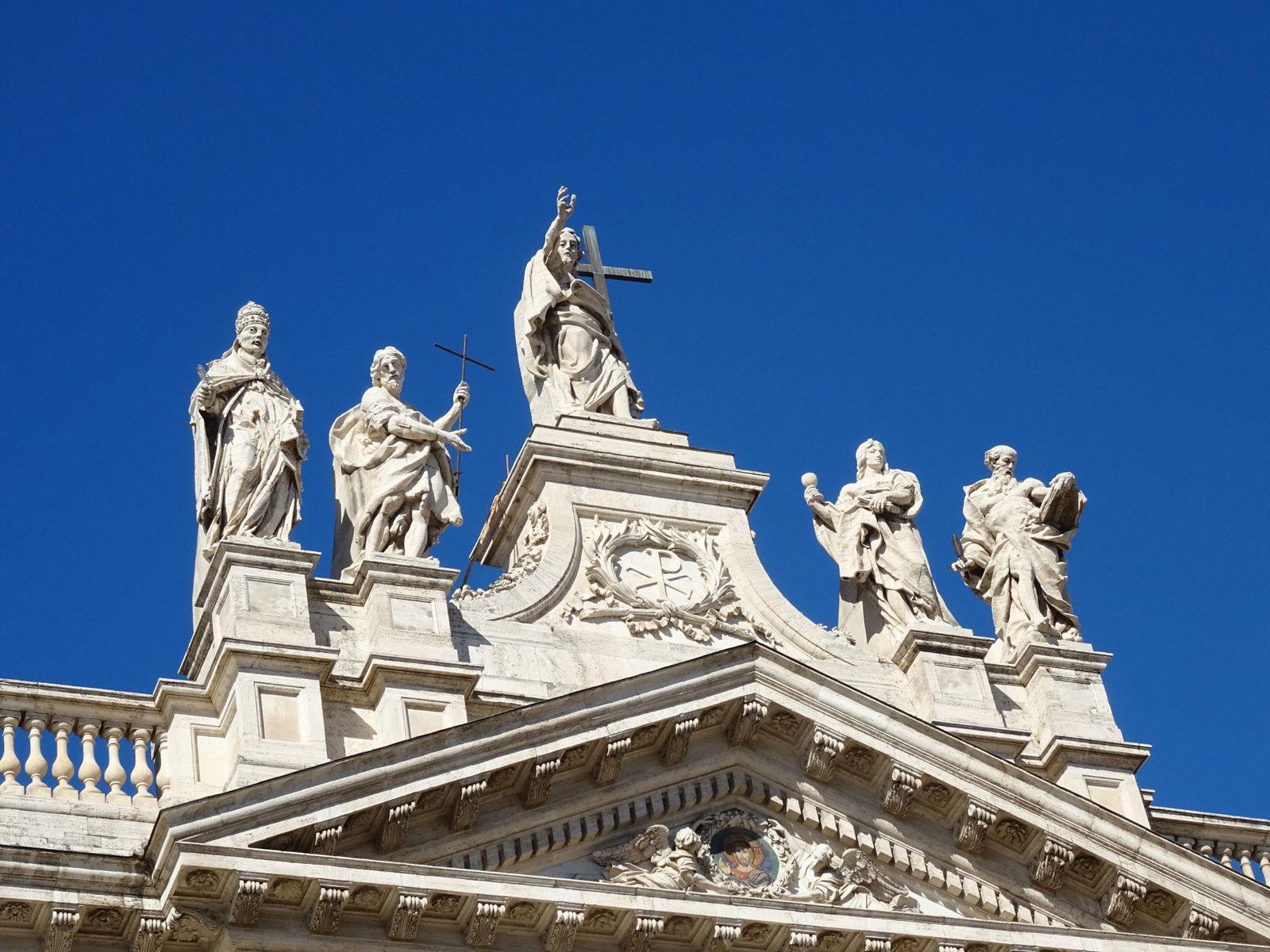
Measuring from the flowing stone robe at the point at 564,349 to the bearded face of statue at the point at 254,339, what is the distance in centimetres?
297

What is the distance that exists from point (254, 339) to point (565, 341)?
344 centimetres

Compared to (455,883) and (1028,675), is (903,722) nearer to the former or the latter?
(1028,675)

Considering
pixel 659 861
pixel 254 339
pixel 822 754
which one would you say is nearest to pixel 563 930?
pixel 659 861

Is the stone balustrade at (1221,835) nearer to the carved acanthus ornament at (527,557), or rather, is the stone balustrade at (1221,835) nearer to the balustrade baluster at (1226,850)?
the balustrade baluster at (1226,850)

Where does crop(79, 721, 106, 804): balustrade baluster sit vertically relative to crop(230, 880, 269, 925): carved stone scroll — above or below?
above

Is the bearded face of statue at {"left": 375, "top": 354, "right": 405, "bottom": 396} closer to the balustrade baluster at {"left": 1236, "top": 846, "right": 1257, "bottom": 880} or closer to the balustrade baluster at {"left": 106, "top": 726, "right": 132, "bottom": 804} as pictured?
the balustrade baluster at {"left": 106, "top": 726, "right": 132, "bottom": 804}

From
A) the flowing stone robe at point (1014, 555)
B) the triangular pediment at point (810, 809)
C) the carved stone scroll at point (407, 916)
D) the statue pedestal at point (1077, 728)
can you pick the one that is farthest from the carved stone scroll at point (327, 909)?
the flowing stone robe at point (1014, 555)

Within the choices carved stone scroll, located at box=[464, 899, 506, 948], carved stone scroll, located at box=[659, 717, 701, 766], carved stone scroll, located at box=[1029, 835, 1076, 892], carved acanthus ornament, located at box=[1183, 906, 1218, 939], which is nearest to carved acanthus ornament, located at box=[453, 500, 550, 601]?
carved stone scroll, located at box=[659, 717, 701, 766]

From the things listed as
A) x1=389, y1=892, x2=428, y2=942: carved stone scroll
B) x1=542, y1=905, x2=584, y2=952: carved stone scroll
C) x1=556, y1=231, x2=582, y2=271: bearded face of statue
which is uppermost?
x1=556, y1=231, x2=582, y2=271: bearded face of statue

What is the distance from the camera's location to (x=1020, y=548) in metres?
23.7

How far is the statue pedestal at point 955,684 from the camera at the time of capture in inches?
874

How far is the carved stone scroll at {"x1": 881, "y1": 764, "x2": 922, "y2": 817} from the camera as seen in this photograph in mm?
20891

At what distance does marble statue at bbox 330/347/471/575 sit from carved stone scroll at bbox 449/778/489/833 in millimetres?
2621

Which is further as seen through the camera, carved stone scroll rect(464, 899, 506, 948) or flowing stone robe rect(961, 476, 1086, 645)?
flowing stone robe rect(961, 476, 1086, 645)
